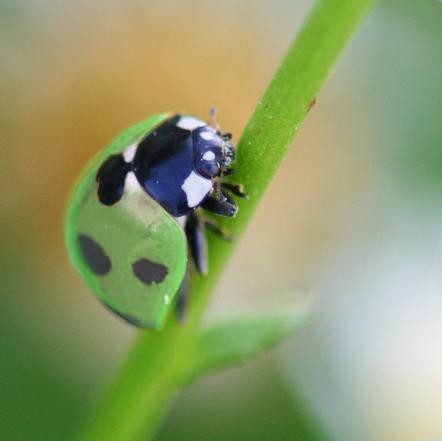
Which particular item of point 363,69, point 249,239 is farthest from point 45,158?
point 363,69

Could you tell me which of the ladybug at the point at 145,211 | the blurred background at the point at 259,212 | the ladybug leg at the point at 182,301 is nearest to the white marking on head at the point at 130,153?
the ladybug at the point at 145,211

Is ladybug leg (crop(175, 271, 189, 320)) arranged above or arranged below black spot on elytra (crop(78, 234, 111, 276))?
above

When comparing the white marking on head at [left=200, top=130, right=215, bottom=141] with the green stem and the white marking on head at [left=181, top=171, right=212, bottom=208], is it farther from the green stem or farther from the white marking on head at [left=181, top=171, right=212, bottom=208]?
the green stem

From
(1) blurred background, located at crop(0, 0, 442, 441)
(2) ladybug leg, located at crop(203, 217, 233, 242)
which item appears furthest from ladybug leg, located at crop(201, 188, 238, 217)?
(1) blurred background, located at crop(0, 0, 442, 441)

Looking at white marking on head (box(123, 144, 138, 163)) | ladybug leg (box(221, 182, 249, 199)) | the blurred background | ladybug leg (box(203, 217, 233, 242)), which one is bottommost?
the blurred background

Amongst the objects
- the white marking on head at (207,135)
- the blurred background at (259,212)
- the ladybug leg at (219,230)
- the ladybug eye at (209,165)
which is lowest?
the blurred background at (259,212)

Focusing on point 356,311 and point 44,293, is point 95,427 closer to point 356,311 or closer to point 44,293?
point 44,293

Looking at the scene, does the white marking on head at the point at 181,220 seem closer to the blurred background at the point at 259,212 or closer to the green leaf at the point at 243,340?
the green leaf at the point at 243,340
